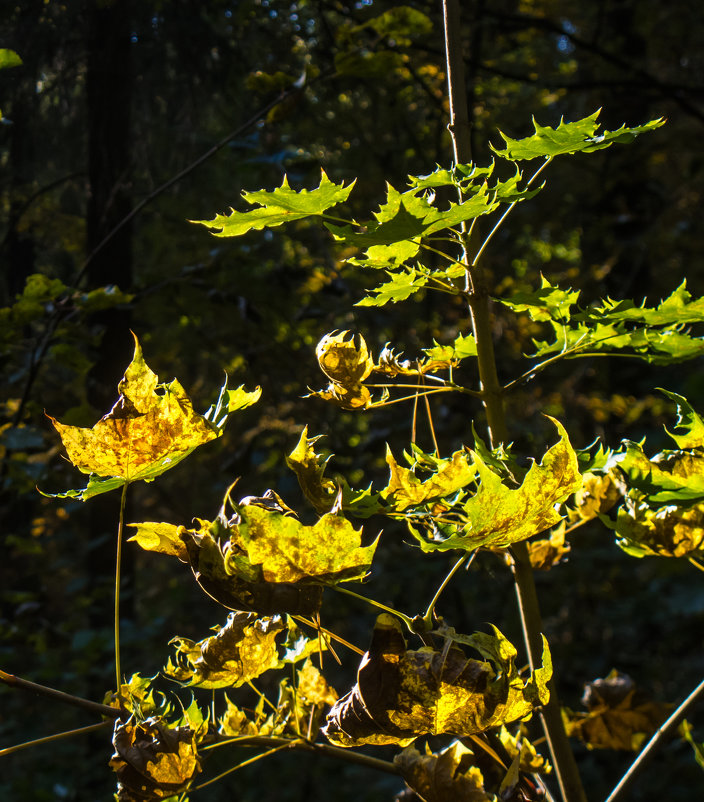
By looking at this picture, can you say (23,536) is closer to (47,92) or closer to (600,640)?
(47,92)

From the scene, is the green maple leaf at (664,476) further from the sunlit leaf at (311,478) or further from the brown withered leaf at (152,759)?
the brown withered leaf at (152,759)

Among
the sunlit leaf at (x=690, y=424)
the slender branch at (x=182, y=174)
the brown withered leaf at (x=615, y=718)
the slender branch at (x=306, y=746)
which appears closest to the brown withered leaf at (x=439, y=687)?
the slender branch at (x=306, y=746)

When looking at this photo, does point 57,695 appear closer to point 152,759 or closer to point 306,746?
point 152,759

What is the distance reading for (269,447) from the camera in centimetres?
216

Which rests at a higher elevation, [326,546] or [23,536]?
[326,546]

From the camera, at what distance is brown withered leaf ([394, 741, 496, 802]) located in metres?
0.55

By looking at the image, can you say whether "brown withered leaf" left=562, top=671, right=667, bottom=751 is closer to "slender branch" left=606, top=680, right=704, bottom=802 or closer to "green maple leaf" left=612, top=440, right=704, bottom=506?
"slender branch" left=606, top=680, right=704, bottom=802

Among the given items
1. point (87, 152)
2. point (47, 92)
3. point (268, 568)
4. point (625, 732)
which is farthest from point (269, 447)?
point (268, 568)

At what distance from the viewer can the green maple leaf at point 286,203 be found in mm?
546

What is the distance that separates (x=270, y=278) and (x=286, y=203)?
64.6 inches

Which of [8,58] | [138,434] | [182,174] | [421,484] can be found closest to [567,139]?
[421,484]

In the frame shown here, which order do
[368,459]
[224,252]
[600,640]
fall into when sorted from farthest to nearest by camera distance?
[600,640]
[368,459]
[224,252]

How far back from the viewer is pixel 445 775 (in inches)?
22.0

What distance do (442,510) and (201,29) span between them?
1.81 meters
